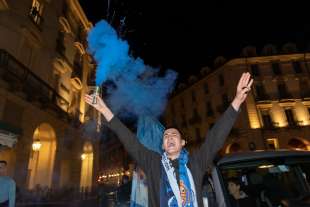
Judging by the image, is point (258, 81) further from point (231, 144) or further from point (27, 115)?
point (27, 115)

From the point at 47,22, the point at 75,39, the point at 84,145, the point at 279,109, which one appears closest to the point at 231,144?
the point at 279,109

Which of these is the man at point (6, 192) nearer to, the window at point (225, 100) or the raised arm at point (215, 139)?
the raised arm at point (215, 139)

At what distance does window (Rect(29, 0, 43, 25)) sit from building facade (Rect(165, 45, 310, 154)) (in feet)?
72.0

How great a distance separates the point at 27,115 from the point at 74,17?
11413 millimetres

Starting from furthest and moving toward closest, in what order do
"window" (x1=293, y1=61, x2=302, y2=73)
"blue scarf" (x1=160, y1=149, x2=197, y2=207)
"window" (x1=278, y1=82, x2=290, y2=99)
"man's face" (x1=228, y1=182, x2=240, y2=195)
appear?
"window" (x1=293, y1=61, x2=302, y2=73) < "window" (x1=278, y1=82, x2=290, y2=99) < "man's face" (x1=228, y1=182, x2=240, y2=195) < "blue scarf" (x1=160, y1=149, x2=197, y2=207)

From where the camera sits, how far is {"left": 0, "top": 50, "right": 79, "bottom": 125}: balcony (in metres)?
10.8

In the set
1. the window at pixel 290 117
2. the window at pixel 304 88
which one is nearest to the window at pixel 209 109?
the window at pixel 290 117

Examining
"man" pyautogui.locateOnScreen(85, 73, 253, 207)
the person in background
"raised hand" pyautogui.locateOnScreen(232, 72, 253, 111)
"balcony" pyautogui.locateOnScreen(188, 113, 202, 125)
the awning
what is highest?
"balcony" pyautogui.locateOnScreen(188, 113, 202, 125)

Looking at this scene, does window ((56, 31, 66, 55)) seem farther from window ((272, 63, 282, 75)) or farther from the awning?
window ((272, 63, 282, 75))

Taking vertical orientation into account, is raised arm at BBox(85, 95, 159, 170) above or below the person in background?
above

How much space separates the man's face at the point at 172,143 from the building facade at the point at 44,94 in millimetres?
7263

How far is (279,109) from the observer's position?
102 feet

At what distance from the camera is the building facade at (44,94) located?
1131 centimetres

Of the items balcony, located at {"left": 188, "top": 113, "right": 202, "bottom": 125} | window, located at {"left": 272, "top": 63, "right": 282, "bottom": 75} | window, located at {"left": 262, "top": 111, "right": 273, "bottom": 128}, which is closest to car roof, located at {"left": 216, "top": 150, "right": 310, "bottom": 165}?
window, located at {"left": 262, "top": 111, "right": 273, "bottom": 128}
